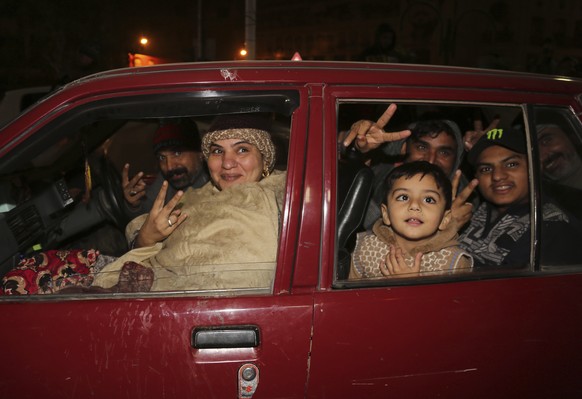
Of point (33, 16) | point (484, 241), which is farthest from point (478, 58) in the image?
point (33, 16)

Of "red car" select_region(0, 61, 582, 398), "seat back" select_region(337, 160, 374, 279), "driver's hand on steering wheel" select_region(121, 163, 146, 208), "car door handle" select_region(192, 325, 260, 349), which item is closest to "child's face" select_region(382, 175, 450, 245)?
"seat back" select_region(337, 160, 374, 279)

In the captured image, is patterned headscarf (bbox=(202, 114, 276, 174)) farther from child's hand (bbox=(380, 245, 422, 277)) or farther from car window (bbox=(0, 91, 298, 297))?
child's hand (bbox=(380, 245, 422, 277))

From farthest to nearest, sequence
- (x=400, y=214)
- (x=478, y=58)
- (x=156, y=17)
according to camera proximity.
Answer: (x=156, y=17) → (x=478, y=58) → (x=400, y=214)

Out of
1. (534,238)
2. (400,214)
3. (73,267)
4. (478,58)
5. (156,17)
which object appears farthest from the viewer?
(156,17)

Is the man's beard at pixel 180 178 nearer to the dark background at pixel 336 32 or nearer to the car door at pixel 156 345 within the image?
the car door at pixel 156 345

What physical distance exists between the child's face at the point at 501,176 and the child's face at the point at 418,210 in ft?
1.00

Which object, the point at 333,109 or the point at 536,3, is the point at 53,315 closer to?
the point at 333,109

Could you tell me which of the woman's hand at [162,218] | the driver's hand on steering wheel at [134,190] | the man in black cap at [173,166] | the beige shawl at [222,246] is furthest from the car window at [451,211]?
the driver's hand on steering wheel at [134,190]

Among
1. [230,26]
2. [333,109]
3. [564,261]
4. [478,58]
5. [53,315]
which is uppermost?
[230,26]

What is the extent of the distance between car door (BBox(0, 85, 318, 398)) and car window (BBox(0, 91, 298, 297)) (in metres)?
0.08

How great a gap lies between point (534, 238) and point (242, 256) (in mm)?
1059

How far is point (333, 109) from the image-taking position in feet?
5.42

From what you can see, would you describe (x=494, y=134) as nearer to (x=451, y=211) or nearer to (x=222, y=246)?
(x=451, y=211)

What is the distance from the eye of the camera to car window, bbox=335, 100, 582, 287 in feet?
5.83
